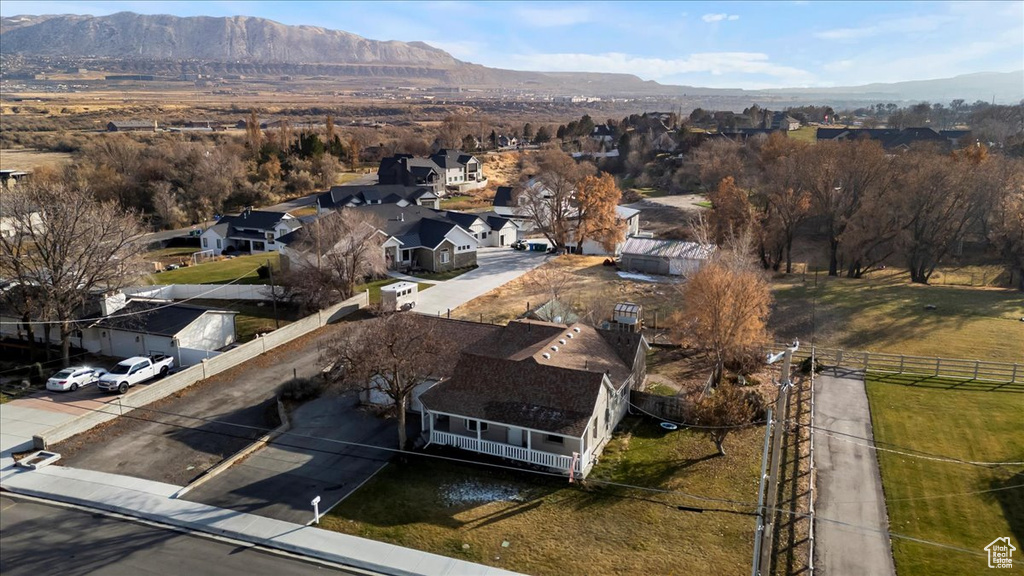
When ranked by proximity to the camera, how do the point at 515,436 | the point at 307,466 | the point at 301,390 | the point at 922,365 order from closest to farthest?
the point at 307,466, the point at 515,436, the point at 301,390, the point at 922,365

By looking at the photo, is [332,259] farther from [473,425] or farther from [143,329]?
[473,425]

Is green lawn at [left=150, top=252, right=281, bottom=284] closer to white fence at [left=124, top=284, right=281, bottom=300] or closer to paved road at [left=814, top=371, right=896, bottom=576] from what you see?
white fence at [left=124, top=284, right=281, bottom=300]

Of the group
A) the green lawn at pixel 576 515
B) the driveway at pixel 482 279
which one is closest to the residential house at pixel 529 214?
the driveway at pixel 482 279

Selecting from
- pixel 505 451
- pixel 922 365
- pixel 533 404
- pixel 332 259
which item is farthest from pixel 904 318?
pixel 332 259

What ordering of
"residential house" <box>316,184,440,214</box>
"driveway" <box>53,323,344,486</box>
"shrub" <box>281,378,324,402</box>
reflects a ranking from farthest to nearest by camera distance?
"residential house" <box>316,184,440,214</box>
"shrub" <box>281,378,324,402</box>
"driveway" <box>53,323,344,486</box>

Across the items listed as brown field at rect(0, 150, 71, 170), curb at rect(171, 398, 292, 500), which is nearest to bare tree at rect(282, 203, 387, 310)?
curb at rect(171, 398, 292, 500)

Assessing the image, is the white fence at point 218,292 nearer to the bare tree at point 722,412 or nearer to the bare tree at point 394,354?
the bare tree at point 394,354
